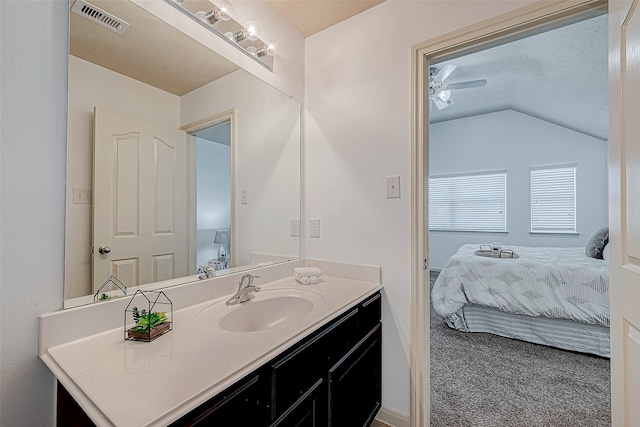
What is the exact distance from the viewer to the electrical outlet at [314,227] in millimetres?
1841

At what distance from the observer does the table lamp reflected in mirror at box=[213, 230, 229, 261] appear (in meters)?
1.42

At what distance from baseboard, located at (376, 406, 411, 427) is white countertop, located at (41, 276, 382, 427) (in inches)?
35.4

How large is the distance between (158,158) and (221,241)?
1.59 feet

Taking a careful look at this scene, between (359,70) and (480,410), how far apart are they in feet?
6.97

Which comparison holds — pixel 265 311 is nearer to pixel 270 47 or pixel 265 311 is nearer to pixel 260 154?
pixel 260 154

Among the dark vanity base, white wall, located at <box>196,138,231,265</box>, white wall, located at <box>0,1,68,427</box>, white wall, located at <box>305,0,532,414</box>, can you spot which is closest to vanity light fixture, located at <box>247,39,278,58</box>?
white wall, located at <box>305,0,532,414</box>

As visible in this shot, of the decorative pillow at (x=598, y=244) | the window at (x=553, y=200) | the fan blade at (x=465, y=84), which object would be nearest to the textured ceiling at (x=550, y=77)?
the fan blade at (x=465, y=84)

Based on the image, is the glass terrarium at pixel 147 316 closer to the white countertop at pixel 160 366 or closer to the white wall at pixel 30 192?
the white countertop at pixel 160 366

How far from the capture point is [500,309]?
102 inches

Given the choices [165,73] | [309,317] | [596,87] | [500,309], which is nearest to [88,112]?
[165,73]

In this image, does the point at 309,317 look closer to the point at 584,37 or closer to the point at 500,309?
the point at 500,309

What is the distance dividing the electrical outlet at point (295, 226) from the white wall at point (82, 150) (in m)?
1.06

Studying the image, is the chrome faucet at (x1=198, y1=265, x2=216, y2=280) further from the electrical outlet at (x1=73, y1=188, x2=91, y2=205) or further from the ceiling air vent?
the ceiling air vent

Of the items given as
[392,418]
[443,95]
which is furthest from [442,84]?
[392,418]
